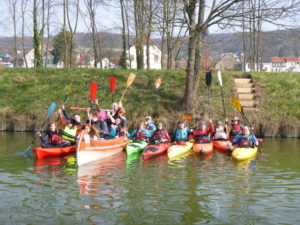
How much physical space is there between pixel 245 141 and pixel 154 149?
10.1 ft

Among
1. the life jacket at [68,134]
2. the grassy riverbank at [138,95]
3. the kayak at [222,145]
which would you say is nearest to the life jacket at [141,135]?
the life jacket at [68,134]

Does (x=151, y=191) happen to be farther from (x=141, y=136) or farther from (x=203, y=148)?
(x=141, y=136)

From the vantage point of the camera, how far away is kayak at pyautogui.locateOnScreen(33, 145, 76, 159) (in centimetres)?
1252

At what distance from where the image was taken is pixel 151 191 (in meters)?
8.49

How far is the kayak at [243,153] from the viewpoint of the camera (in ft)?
40.7

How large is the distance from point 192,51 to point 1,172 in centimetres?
1085

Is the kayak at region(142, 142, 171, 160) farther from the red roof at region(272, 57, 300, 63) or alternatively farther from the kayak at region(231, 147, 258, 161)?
the red roof at region(272, 57, 300, 63)

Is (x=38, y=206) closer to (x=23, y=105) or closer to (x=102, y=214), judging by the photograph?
(x=102, y=214)

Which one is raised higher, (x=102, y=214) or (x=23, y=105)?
(x=23, y=105)

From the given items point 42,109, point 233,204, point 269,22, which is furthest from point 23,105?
point 233,204

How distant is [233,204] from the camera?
7609 mm

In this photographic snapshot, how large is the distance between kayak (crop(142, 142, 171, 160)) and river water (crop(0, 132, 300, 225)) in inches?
11.9

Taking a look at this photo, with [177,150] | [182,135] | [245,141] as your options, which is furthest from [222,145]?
[177,150]

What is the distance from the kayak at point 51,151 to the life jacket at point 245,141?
5.66m
